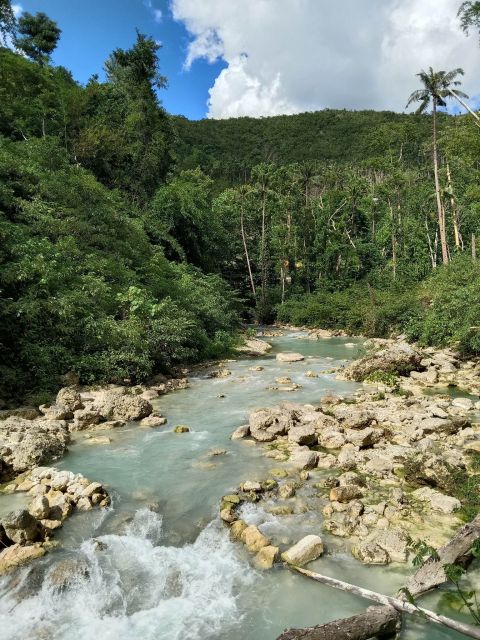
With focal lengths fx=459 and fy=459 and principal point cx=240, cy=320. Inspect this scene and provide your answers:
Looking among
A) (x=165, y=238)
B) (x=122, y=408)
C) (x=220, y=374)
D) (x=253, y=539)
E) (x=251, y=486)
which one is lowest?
(x=253, y=539)

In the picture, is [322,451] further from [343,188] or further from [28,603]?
[343,188]

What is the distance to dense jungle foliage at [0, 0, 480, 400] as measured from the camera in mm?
14672

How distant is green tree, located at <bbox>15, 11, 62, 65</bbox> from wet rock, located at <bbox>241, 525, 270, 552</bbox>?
46888mm

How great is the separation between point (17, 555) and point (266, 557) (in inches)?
124

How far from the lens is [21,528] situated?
6086 mm

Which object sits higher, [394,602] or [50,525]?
[50,525]

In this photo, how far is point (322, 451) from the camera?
9469mm

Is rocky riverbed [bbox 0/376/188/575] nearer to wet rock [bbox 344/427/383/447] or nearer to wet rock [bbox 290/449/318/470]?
wet rock [bbox 290/449/318/470]

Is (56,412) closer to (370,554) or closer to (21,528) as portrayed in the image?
(21,528)

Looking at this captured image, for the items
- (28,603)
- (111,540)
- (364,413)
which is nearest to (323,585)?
(111,540)

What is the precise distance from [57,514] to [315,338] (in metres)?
24.4

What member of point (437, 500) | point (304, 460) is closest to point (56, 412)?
point (304, 460)

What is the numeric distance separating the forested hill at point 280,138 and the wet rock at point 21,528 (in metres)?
73.6

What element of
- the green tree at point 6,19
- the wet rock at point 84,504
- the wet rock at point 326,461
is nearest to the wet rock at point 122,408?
the wet rock at point 84,504
